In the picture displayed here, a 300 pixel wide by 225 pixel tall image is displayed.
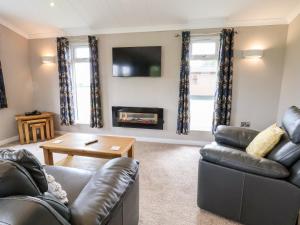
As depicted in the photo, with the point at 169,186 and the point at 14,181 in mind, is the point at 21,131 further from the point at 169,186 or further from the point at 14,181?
the point at 14,181

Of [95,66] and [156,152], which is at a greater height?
[95,66]

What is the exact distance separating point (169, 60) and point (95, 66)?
1.53 m

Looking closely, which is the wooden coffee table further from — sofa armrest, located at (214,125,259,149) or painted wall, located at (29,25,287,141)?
painted wall, located at (29,25,287,141)

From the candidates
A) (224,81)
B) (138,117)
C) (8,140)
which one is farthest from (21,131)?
(224,81)

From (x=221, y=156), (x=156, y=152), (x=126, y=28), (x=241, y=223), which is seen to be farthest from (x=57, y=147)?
(x=126, y=28)

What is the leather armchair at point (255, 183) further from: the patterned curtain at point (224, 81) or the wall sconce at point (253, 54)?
the wall sconce at point (253, 54)

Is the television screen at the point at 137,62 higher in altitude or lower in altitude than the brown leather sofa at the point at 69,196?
higher

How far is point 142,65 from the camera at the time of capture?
382 centimetres

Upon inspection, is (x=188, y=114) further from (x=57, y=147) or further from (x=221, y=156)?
(x=57, y=147)

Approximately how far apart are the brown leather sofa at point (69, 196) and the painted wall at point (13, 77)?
10.9 feet

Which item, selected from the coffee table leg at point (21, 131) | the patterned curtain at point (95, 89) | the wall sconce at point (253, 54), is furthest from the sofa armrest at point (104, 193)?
the coffee table leg at point (21, 131)

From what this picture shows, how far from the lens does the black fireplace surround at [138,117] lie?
397cm

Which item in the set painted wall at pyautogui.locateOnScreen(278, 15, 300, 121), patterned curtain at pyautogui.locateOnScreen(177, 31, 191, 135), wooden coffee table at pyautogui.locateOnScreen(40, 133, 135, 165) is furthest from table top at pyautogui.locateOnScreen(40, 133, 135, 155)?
painted wall at pyautogui.locateOnScreen(278, 15, 300, 121)

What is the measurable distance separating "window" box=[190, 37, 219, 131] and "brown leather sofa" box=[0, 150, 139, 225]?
2571 mm
